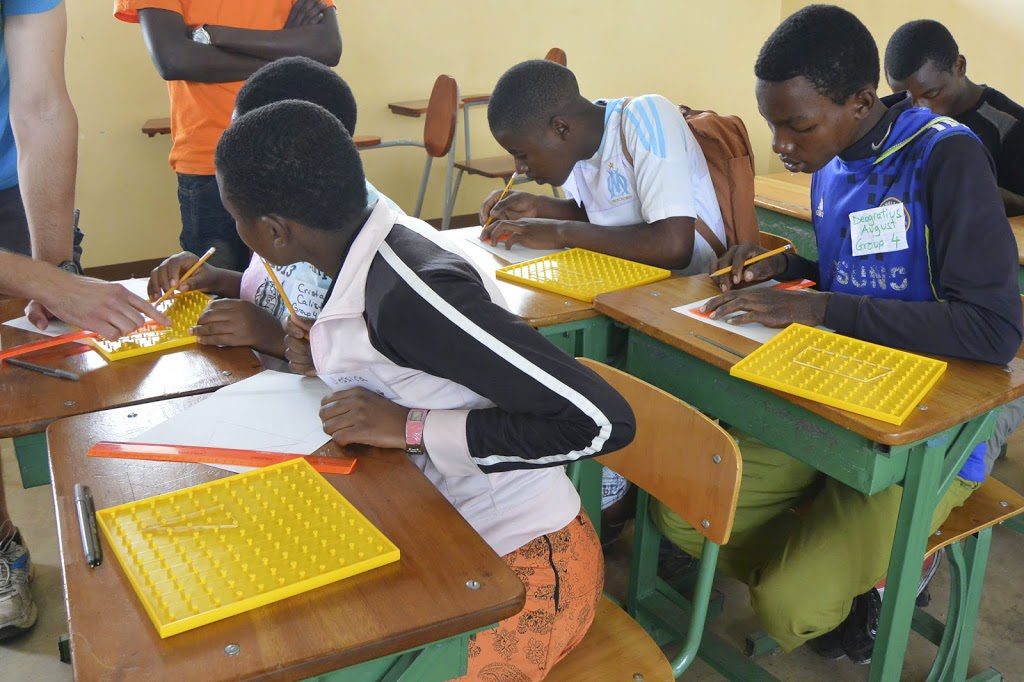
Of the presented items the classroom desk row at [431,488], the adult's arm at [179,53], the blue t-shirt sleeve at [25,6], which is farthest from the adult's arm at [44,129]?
the adult's arm at [179,53]

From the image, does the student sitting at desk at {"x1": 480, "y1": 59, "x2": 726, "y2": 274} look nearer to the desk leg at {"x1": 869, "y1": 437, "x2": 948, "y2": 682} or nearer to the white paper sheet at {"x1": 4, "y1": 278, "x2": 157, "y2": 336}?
the desk leg at {"x1": 869, "y1": 437, "x2": 948, "y2": 682}

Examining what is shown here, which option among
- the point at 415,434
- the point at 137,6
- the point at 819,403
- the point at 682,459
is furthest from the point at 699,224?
the point at 137,6

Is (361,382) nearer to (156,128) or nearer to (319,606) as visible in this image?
(319,606)

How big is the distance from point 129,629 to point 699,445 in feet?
2.54

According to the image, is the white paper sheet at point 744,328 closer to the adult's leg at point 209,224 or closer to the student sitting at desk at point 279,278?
the student sitting at desk at point 279,278

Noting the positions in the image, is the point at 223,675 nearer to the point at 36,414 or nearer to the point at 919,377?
the point at 36,414

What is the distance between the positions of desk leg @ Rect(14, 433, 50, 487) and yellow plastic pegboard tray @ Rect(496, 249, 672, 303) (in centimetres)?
102

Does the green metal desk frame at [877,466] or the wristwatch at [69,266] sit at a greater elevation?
the wristwatch at [69,266]

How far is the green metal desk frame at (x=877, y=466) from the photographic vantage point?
1.40 m

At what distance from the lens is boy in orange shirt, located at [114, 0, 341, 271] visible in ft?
8.27

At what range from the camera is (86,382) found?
4.66ft

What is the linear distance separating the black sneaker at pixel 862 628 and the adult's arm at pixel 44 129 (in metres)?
1.85

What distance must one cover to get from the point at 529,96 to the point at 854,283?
0.87 m

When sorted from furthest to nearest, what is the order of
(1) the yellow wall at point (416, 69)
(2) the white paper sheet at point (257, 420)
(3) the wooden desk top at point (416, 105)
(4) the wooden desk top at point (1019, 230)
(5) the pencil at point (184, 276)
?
(3) the wooden desk top at point (416, 105) < (1) the yellow wall at point (416, 69) < (4) the wooden desk top at point (1019, 230) < (5) the pencil at point (184, 276) < (2) the white paper sheet at point (257, 420)
